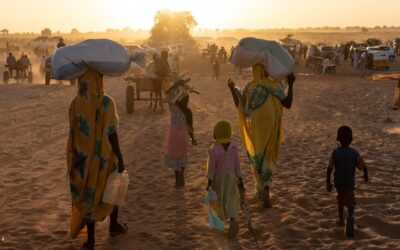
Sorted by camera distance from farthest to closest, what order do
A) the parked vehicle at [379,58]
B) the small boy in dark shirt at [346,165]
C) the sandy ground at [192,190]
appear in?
the parked vehicle at [379,58] < the sandy ground at [192,190] < the small boy in dark shirt at [346,165]

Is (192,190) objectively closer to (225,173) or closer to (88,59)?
(225,173)

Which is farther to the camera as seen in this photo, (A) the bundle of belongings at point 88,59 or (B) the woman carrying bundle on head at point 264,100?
(B) the woman carrying bundle on head at point 264,100

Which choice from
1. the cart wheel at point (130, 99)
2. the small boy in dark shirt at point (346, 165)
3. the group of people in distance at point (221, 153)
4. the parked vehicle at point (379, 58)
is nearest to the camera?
the group of people in distance at point (221, 153)

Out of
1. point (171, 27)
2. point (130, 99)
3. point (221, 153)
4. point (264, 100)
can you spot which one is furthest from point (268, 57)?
point (171, 27)

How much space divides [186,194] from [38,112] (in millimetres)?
10363

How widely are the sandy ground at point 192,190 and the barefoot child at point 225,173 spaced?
0.37 m

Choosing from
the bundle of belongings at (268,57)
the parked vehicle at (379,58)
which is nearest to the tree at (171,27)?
the parked vehicle at (379,58)

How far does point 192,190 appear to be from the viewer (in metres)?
7.77

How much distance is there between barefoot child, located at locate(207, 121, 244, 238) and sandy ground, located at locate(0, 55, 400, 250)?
37 centimetres

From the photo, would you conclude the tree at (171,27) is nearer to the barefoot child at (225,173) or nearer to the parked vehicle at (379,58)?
the parked vehicle at (379,58)

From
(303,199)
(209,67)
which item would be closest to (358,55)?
(209,67)

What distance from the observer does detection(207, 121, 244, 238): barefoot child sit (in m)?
5.64

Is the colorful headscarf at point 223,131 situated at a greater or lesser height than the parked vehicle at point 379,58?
lesser

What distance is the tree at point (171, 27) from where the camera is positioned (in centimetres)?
7038
